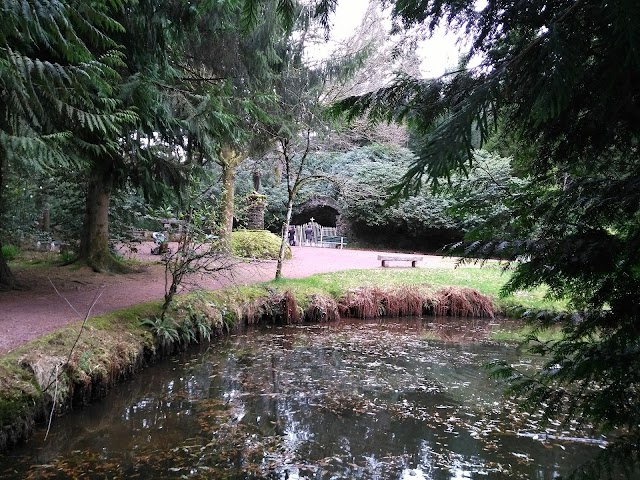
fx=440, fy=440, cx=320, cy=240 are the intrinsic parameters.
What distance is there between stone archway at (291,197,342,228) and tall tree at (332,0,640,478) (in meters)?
19.1

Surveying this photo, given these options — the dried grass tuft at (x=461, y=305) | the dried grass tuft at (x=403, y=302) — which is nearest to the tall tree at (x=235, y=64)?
the dried grass tuft at (x=403, y=302)

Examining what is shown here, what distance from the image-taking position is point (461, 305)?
9.83 m

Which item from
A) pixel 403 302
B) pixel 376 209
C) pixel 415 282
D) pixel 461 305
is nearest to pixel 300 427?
pixel 403 302

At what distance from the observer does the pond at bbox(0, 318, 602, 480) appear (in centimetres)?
347

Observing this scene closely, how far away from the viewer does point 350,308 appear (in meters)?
9.30

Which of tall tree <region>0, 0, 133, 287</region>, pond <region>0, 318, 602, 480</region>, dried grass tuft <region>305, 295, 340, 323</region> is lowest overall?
pond <region>0, 318, 602, 480</region>

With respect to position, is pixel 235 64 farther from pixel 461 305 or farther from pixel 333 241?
pixel 333 241

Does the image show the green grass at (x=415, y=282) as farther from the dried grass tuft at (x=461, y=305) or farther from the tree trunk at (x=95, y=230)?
the tree trunk at (x=95, y=230)

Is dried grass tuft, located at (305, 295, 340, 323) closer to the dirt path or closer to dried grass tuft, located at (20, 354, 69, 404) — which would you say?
the dirt path

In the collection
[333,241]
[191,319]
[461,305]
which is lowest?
[461,305]

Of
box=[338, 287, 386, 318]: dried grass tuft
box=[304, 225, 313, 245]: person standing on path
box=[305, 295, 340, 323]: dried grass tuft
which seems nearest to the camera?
box=[305, 295, 340, 323]: dried grass tuft

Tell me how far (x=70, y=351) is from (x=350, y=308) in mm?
5943

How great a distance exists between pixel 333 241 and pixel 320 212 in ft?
8.69

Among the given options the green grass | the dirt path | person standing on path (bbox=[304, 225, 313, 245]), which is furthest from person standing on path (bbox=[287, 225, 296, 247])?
the green grass
